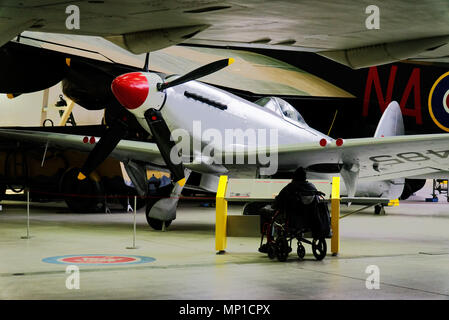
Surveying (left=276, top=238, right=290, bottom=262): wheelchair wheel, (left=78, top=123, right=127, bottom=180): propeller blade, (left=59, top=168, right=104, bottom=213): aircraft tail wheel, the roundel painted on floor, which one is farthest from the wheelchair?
(left=59, top=168, right=104, bottom=213): aircraft tail wheel

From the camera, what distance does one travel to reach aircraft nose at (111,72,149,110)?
1009 centimetres

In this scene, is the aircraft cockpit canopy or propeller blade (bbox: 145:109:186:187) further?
the aircraft cockpit canopy

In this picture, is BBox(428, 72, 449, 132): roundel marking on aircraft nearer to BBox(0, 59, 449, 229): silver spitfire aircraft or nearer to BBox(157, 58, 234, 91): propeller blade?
BBox(0, 59, 449, 229): silver spitfire aircraft

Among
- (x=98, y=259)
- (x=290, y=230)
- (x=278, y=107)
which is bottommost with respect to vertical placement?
(x=98, y=259)

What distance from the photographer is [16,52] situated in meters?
16.0

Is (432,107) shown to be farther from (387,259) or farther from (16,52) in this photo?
(387,259)

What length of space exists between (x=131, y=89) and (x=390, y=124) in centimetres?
871

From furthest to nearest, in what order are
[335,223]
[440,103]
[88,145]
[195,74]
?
1. [440,103]
2. [88,145]
3. [195,74]
4. [335,223]

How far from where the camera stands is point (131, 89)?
10.1 metres

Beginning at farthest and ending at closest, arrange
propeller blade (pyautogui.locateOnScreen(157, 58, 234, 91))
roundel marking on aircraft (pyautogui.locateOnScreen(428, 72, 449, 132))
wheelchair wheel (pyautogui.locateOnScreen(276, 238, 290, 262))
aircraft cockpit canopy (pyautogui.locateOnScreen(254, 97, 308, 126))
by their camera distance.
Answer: roundel marking on aircraft (pyautogui.locateOnScreen(428, 72, 449, 132)) < aircraft cockpit canopy (pyautogui.locateOnScreen(254, 97, 308, 126)) < propeller blade (pyautogui.locateOnScreen(157, 58, 234, 91)) < wheelchair wheel (pyautogui.locateOnScreen(276, 238, 290, 262))

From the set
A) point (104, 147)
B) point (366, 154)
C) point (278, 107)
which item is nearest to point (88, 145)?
point (104, 147)

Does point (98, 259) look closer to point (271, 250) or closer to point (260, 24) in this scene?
point (271, 250)

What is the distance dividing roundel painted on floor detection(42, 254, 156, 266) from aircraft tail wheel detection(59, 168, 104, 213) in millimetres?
9058

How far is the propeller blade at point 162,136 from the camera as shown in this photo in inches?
406
